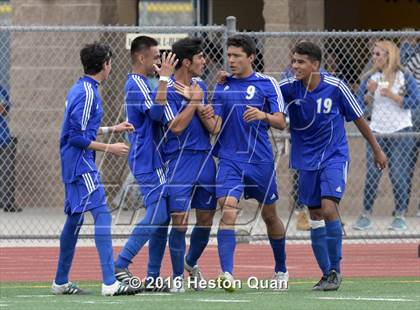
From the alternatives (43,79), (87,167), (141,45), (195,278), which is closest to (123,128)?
(87,167)

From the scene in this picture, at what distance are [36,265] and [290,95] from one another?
13.6ft

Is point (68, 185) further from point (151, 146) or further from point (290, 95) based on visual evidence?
point (290, 95)

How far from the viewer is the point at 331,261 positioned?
1355 centimetres

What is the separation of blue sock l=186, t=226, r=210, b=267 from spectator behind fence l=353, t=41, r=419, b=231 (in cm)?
579

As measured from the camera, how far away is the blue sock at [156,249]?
13.4 m

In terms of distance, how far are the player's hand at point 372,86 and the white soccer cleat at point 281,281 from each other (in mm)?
5912

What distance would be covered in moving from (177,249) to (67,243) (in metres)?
0.97

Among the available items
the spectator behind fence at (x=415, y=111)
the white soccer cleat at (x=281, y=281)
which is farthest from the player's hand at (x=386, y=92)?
the white soccer cleat at (x=281, y=281)

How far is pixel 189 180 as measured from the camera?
1325 centimetres

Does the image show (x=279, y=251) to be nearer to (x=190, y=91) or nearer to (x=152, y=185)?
(x=152, y=185)

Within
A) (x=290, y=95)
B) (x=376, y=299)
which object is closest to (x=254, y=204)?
(x=290, y=95)

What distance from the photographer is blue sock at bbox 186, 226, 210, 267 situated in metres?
13.7

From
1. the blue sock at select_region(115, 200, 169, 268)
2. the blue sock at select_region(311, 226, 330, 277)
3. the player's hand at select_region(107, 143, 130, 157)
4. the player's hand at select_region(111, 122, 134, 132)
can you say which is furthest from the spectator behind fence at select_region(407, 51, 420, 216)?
the player's hand at select_region(107, 143, 130, 157)

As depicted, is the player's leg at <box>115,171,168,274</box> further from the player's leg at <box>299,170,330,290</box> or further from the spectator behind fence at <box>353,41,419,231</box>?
the spectator behind fence at <box>353,41,419,231</box>
